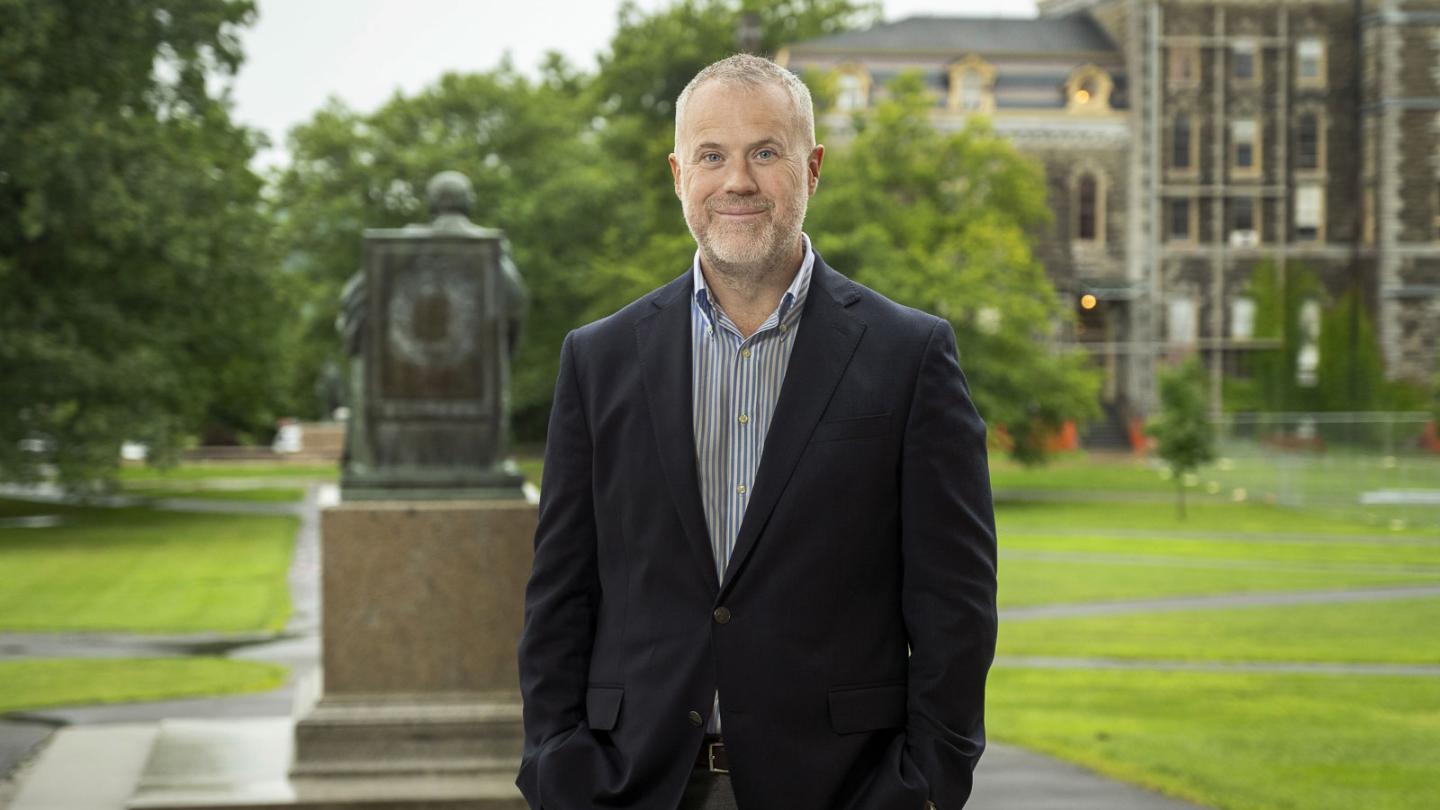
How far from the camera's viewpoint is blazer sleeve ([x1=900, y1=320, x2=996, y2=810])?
3469mm

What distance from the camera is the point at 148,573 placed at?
24.1m

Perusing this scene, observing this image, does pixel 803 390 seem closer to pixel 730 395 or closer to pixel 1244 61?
pixel 730 395

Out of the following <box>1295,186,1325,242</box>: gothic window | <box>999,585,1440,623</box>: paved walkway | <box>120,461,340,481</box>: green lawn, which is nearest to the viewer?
<box>999,585,1440,623</box>: paved walkway

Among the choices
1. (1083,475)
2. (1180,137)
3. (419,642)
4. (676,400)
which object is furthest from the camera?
(1180,137)

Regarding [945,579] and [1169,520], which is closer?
[945,579]

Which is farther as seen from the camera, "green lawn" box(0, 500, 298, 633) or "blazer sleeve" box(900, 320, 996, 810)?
"green lawn" box(0, 500, 298, 633)

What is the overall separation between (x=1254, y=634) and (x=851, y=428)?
47.9 feet

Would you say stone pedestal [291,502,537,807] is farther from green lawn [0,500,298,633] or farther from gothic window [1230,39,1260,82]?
gothic window [1230,39,1260,82]

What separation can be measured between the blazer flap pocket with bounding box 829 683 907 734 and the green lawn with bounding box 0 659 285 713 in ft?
33.4

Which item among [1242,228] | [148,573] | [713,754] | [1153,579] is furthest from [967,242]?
[713,754]

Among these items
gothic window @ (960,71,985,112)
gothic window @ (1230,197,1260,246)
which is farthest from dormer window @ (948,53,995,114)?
gothic window @ (1230,197,1260,246)

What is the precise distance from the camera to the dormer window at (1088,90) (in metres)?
71.5

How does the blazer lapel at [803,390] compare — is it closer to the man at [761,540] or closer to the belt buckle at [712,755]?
the man at [761,540]

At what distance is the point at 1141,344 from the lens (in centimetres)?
7238
